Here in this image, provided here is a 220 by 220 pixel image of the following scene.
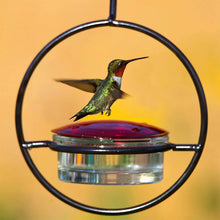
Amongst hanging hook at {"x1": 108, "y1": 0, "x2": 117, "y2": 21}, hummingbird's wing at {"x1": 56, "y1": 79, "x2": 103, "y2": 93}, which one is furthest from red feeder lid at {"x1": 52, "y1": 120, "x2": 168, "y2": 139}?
hanging hook at {"x1": 108, "y1": 0, "x2": 117, "y2": 21}

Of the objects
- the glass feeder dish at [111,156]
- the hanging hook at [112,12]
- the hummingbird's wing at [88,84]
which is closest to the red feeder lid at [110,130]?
the glass feeder dish at [111,156]

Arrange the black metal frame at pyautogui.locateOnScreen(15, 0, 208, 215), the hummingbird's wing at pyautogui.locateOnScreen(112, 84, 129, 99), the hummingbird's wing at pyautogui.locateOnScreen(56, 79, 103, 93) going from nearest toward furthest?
1. the black metal frame at pyautogui.locateOnScreen(15, 0, 208, 215)
2. the hummingbird's wing at pyautogui.locateOnScreen(112, 84, 129, 99)
3. the hummingbird's wing at pyautogui.locateOnScreen(56, 79, 103, 93)

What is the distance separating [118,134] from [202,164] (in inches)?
75.6

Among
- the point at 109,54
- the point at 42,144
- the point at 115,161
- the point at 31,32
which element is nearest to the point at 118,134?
the point at 115,161

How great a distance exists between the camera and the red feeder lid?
185 cm

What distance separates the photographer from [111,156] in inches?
73.1

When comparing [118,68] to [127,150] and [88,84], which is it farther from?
[127,150]

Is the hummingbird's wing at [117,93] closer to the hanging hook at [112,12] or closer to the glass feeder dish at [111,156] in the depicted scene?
the glass feeder dish at [111,156]

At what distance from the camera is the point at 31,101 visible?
360 cm

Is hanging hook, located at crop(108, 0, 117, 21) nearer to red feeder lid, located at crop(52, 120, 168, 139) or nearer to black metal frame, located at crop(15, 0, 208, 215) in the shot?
black metal frame, located at crop(15, 0, 208, 215)

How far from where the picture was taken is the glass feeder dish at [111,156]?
1.84 metres

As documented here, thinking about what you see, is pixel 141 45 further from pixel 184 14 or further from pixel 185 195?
pixel 185 195

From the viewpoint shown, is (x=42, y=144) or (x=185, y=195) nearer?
(x=42, y=144)

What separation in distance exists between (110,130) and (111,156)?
0.26 feet
